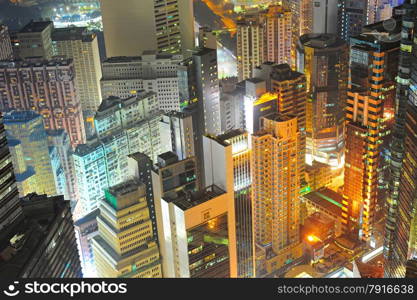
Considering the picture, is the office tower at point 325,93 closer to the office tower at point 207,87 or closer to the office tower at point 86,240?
the office tower at point 207,87

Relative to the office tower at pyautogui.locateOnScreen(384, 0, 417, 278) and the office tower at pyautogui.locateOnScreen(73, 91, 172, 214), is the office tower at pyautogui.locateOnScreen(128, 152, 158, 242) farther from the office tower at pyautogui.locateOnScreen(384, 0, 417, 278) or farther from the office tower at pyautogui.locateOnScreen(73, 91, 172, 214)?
the office tower at pyautogui.locateOnScreen(384, 0, 417, 278)

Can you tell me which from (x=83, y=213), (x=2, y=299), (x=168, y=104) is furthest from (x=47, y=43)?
(x=2, y=299)

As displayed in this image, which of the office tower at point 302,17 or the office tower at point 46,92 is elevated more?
the office tower at point 302,17

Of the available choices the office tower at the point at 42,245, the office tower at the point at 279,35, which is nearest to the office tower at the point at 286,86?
the office tower at the point at 279,35

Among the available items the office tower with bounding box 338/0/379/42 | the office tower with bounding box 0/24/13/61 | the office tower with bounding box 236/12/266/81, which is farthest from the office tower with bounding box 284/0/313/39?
the office tower with bounding box 0/24/13/61

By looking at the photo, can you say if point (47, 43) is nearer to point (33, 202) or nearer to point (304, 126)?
point (304, 126)
